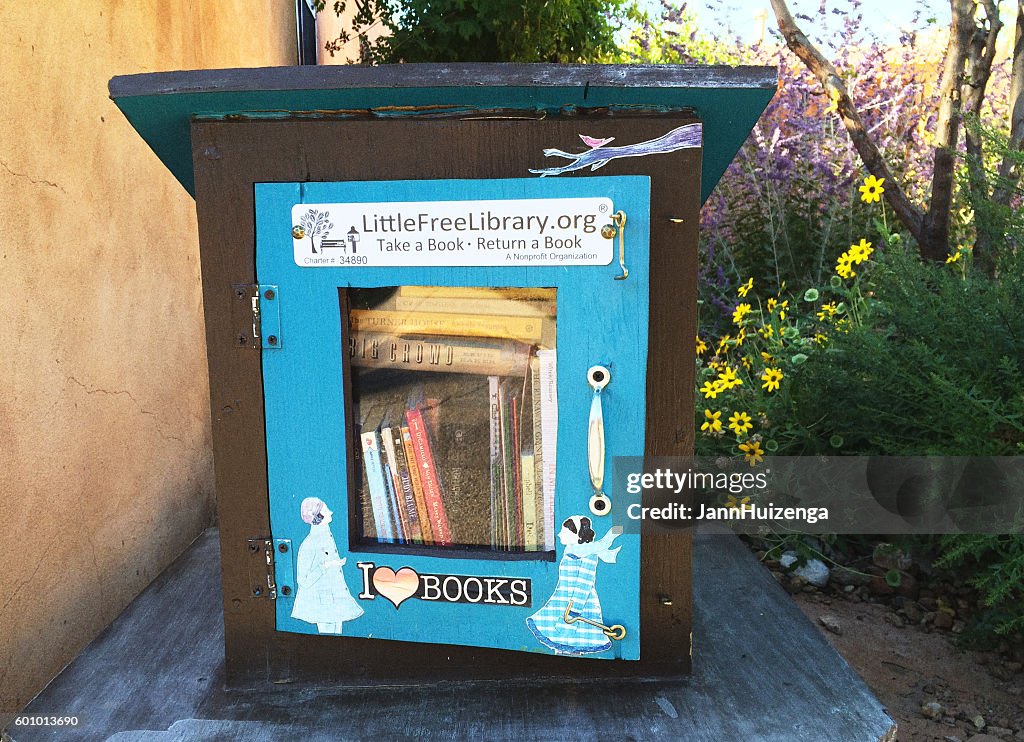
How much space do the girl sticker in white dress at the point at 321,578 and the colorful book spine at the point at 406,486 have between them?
146mm

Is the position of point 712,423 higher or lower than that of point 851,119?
lower

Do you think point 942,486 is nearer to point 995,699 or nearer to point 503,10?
point 995,699

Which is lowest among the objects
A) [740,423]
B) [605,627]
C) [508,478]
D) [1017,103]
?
[605,627]

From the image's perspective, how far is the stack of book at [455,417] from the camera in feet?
4.75

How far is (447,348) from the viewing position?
1.48 metres

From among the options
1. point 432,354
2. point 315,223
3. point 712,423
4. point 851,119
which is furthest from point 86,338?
point 851,119

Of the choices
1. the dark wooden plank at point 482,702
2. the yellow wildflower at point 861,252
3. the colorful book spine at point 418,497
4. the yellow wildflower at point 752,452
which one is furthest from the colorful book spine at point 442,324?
the yellow wildflower at point 861,252

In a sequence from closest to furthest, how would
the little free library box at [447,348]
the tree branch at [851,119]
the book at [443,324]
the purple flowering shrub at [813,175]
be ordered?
the little free library box at [447,348] → the book at [443,324] → the tree branch at [851,119] → the purple flowering shrub at [813,175]

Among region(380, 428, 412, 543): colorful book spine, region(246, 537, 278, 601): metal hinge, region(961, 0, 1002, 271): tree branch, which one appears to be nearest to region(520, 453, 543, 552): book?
region(380, 428, 412, 543): colorful book spine

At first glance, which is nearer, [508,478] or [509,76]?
[509,76]

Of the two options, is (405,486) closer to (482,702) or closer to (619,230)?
(482,702)

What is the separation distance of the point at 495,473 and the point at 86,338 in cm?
112

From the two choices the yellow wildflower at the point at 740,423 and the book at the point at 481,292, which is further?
the yellow wildflower at the point at 740,423

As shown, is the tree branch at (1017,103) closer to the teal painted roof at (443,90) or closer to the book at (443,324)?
the teal painted roof at (443,90)
